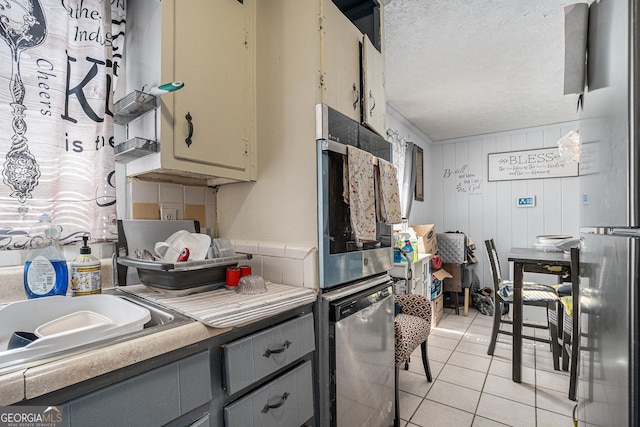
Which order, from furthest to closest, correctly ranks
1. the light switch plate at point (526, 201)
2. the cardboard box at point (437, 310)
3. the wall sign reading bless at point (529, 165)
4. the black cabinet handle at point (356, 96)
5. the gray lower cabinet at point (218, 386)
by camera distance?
1. the light switch plate at point (526, 201)
2. the wall sign reading bless at point (529, 165)
3. the cardboard box at point (437, 310)
4. the black cabinet handle at point (356, 96)
5. the gray lower cabinet at point (218, 386)

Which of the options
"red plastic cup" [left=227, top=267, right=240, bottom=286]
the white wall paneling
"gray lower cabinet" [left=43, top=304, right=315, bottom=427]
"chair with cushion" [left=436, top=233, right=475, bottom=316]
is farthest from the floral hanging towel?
the white wall paneling

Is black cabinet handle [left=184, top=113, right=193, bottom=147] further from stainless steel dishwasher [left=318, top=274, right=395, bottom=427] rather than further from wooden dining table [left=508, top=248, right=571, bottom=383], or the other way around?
wooden dining table [left=508, top=248, right=571, bottom=383]

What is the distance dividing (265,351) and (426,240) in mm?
2993

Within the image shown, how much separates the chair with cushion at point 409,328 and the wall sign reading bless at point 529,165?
126 inches

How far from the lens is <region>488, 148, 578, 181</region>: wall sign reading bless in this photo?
13.7 feet

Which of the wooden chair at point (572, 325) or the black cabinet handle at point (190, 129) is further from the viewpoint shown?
the wooden chair at point (572, 325)

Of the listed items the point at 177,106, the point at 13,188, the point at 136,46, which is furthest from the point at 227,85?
the point at 13,188

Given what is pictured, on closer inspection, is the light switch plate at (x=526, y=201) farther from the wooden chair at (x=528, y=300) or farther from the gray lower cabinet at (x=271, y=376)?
the gray lower cabinet at (x=271, y=376)

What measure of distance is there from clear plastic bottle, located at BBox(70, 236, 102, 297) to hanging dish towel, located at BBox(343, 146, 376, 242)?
3.34 ft

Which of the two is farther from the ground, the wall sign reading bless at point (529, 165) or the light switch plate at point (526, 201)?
the wall sign reading bless at point (529, 165)

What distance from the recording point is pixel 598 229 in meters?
0.78

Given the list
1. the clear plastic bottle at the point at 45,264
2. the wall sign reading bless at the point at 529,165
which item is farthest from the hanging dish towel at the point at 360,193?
the wall sign reading bless at the point at 529,165

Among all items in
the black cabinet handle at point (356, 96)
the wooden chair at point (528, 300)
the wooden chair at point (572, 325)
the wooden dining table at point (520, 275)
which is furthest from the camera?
the wooden chair at point (528, 300)

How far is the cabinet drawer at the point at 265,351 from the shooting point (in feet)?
3.02
